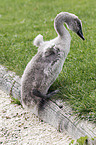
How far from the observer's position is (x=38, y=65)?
3930 millimetres

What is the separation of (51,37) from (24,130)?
3.26 m

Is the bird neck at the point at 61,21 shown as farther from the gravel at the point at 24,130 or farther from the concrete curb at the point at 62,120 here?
the gravel at the point at 24,130

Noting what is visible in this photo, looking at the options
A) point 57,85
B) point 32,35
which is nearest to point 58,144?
point 57,85

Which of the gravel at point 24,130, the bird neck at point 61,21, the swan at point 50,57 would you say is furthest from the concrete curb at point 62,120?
the bird neck at point 61,21

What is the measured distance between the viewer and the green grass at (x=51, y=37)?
400 cm

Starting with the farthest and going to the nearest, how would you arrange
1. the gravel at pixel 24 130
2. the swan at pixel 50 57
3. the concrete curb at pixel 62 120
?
the swan at pixel 50 57 → the gravel at pixel 24 130 → the concrete curb at pixel 62 120

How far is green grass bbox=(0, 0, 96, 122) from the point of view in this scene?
4.00 m

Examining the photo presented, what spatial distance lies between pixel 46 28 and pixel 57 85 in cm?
376

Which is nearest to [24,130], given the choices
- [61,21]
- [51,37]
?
[61,21]

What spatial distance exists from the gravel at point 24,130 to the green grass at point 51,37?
536 millimetres

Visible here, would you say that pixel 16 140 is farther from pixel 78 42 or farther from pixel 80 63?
pixel 78 42

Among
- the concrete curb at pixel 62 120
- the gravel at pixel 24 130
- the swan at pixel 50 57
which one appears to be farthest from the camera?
the swan at pixel 50 57

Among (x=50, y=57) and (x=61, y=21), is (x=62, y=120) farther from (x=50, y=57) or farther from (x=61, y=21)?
(x=61, y=21)

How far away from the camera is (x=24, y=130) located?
4.02m
